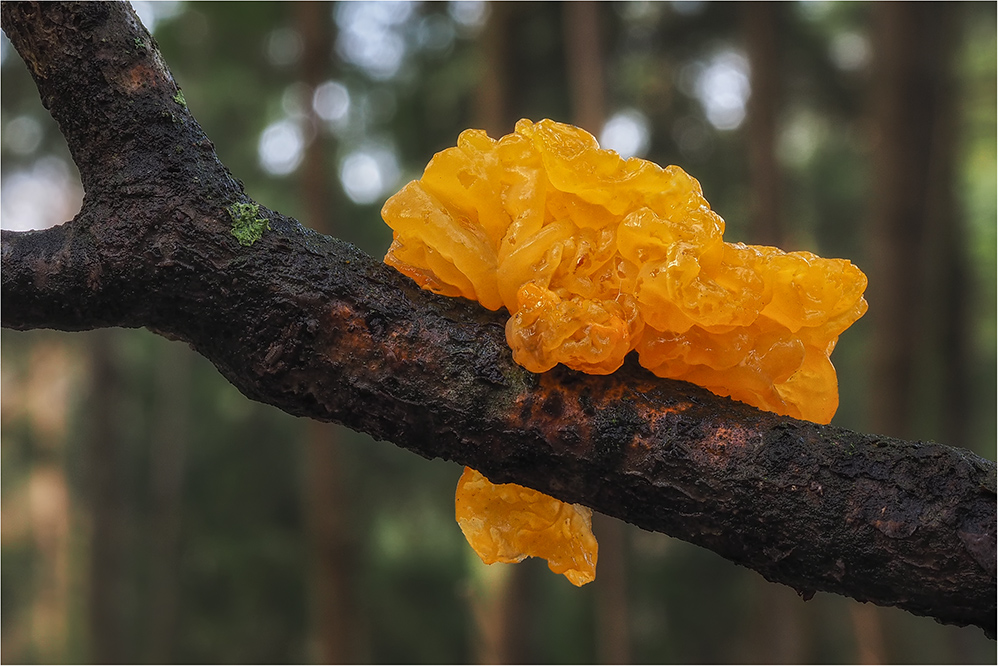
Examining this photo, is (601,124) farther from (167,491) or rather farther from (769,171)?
(167,491)

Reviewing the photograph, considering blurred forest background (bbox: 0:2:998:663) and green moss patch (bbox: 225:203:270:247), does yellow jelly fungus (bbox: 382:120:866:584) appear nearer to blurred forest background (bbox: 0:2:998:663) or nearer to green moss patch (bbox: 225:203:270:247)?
green moss patch (bbox: 225:203:270:247)

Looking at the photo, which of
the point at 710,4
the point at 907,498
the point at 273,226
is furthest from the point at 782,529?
the point at 710,4

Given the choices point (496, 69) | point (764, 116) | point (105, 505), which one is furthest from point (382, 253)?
point (764, 116)

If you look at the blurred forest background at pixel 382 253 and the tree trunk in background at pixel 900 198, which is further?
the blurred forest background at pixel 382 253

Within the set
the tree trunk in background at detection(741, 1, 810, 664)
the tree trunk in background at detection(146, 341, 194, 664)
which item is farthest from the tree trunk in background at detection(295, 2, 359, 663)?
the tree trunk in background at detection(146, 341, 194, 664)

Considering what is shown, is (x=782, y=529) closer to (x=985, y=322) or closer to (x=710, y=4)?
(x=710, y=4)

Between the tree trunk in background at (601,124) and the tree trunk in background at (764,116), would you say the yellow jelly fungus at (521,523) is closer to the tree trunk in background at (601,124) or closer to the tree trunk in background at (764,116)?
the tree trunk in background at (601,124)

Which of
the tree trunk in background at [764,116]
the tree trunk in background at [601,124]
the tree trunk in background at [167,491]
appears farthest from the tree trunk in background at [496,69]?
the tree trunk in background at [167,491]
